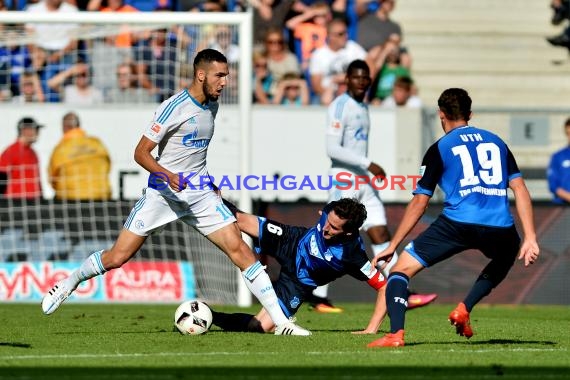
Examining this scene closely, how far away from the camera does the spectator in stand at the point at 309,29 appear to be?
2056 cm

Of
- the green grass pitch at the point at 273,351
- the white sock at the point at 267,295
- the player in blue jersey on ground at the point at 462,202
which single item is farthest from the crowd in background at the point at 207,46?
the player in blue jersey on ground at the point at 462,202

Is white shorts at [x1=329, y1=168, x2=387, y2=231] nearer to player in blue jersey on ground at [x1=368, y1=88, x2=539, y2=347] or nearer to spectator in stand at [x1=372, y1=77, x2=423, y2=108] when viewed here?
player in blue jersey on ground at [x1=368, y1=88, x2=539, y2=347]

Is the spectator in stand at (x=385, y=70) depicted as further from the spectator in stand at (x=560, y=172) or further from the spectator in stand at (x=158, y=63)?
the spectator in stand at (x=158, y=63)

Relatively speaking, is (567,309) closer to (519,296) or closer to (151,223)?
(519,296)

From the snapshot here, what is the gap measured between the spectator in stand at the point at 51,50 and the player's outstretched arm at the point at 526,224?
859 cm

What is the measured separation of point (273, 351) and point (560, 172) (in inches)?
357

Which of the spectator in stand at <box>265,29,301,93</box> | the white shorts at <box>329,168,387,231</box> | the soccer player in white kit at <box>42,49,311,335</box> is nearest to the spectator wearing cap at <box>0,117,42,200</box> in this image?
the white shorts at <box>329,168,387,231</box>

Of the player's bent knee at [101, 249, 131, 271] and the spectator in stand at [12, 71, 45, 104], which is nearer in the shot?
the player's bent knee at [101, 249, 131, 271]

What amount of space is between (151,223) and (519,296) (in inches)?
277

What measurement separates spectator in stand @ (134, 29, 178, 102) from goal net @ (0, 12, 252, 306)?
1cm

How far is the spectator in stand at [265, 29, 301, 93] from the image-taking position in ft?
64.2

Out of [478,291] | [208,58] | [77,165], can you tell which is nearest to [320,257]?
[478,291]

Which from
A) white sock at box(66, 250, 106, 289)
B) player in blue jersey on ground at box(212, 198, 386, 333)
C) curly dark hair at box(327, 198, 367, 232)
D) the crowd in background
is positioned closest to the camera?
curly dark hair at box(327, 198, 367, 232)

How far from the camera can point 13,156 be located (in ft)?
53.8
